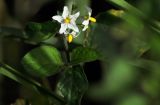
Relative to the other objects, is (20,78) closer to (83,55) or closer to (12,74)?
(12,74)

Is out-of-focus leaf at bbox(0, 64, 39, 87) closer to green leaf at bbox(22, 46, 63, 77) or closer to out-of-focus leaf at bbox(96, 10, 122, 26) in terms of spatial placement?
green leaf at bbox(22, 46, 63, 77)

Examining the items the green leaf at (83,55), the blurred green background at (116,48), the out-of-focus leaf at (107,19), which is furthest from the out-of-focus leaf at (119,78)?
the out-of-focus leaf at (107,19)

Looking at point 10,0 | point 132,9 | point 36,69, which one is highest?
point 132,9

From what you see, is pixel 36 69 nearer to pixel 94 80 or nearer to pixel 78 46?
pixel 78 46

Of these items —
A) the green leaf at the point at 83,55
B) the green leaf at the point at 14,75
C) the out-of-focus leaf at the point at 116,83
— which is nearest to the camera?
the out-of-focus leaf at the point at 116,83

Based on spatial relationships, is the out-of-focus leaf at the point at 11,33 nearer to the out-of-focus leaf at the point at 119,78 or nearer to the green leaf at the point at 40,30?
the green leaf at the point at 40,30

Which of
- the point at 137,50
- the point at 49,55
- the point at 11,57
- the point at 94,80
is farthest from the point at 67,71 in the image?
the point at 11,57
